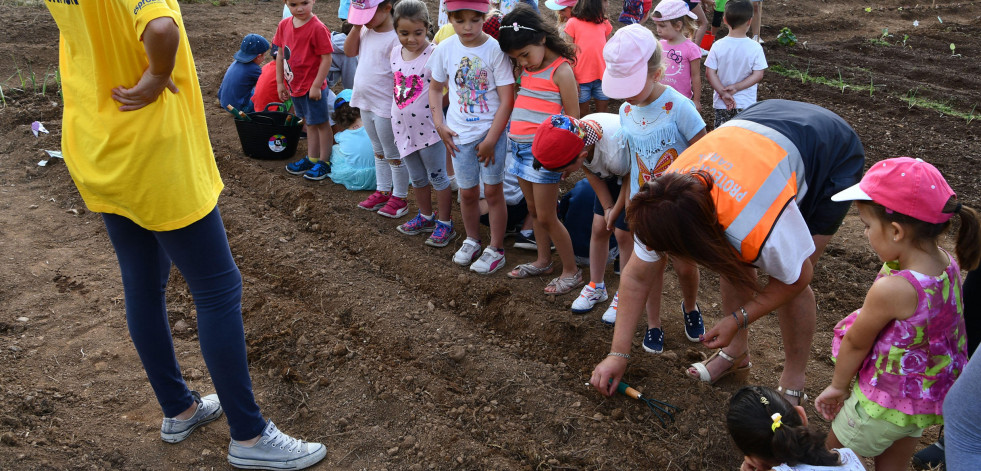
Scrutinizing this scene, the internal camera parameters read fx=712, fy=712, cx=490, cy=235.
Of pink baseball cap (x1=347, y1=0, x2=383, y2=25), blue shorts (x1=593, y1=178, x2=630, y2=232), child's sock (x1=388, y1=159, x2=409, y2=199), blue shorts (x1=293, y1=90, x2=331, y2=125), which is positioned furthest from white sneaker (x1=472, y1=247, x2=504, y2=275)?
blue shorts (x1=293, y1=90, x2=331, y2=125)

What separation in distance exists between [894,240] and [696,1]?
7.59 m

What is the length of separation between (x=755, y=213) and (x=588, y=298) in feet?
5.64

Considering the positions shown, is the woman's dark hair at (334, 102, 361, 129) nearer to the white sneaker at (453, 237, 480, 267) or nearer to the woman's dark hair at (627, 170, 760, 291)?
the white sneaker at (453, 237, 480, 267)

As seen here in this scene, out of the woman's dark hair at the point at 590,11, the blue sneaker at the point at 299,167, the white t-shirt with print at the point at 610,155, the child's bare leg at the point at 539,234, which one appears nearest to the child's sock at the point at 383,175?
the blue sneaker at the point at 299,167

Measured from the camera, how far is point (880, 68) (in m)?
9.20

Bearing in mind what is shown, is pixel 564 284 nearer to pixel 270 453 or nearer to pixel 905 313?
pixel 270 453

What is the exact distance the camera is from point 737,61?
544 centimetres

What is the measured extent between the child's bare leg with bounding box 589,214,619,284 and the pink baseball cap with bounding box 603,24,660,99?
843mm

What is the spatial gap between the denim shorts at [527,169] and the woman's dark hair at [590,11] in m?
1.95

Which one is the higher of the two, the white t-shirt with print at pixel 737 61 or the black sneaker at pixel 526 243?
the white t-shirt with print at pixel 737 61

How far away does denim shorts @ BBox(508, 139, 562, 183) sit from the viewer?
12.4ft

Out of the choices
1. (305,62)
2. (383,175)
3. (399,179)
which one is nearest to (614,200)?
(399,179)

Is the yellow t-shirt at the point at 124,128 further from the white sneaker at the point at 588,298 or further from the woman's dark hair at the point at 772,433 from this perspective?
the white sneaker at the point at 588,298

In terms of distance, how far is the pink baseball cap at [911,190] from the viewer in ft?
6.96
